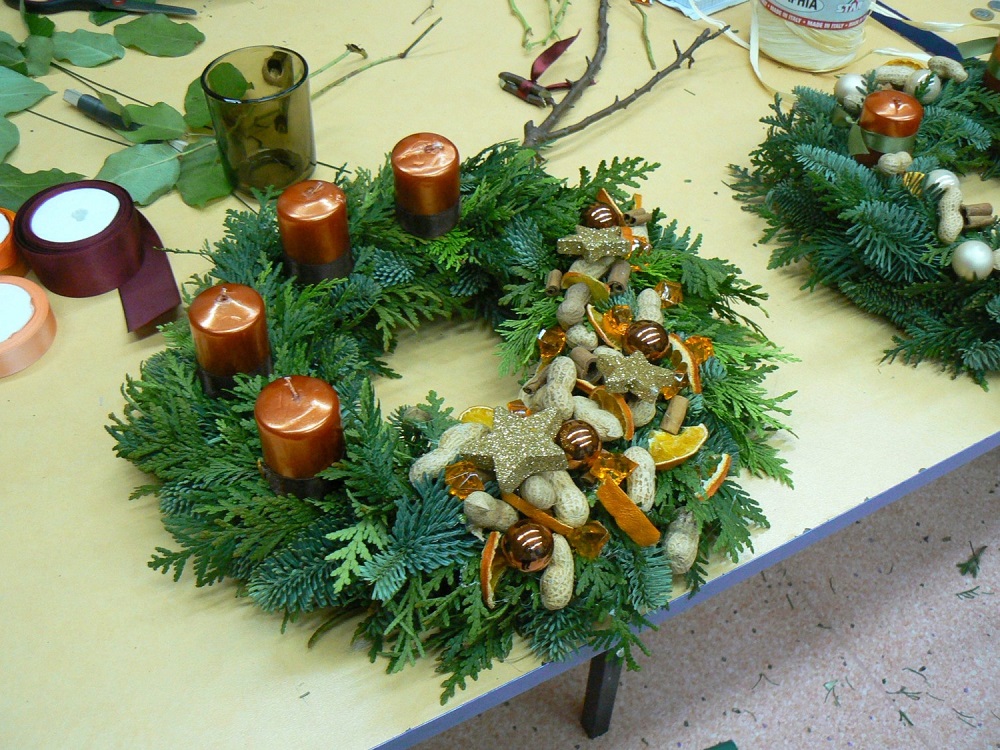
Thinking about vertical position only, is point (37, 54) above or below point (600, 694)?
above

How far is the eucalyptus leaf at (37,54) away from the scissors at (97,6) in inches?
3.6

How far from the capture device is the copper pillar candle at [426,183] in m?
0.78

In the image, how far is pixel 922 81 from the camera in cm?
97

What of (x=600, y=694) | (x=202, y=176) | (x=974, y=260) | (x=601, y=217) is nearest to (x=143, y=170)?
(x=202, y=176)

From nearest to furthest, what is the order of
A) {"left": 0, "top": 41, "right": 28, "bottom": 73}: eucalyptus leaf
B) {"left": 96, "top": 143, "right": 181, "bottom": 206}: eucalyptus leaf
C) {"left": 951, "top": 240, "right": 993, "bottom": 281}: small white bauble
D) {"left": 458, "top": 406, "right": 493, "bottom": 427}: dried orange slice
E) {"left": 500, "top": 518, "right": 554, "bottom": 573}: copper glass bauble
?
1. {"left": 500, "top": 518, "right": 554, "bottom": 573}: copper glass bauble
2. {"left": 458, "top": 406, "right": 493, "bottom": 427}: dried orange slice
3. {"left": 951, "top": 240, "right": 993, "bottom": 281}: small white bauble
4. {"left": 96, "top": 143, "right": 181, "bottom": 206}: eucalyptus leaf
5. {"left": 0, "top": 41, "right": 28, "bottom": 73}: eucalyptus leaf

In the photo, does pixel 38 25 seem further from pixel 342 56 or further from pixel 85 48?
pixel 342 56

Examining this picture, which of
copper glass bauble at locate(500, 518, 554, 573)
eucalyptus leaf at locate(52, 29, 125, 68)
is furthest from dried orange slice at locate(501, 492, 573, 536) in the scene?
eucalyptus leaf at locate(52, 29, 125, 68)

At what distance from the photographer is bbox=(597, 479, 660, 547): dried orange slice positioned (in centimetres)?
64

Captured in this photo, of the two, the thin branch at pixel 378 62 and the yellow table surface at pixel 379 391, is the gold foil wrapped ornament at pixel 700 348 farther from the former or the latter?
the thin branch at pixel 378 62

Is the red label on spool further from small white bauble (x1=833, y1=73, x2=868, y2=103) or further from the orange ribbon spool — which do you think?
the orange ribbon spool

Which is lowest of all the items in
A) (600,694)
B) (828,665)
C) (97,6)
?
(828,665)

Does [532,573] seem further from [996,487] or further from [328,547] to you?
[996,487]

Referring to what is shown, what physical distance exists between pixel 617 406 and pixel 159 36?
78 cm

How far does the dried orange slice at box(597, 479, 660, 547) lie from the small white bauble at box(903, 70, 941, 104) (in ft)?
2.00
